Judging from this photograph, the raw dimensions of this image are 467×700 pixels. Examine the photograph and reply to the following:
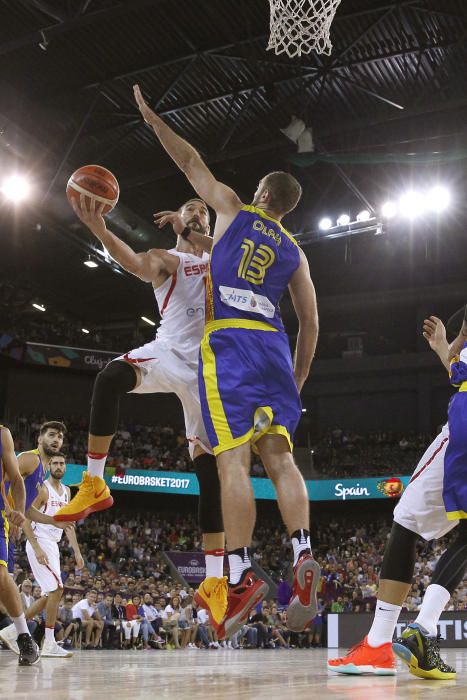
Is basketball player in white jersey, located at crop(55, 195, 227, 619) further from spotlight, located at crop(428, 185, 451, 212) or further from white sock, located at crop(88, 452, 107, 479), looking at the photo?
spotlight, located at crop(428, 185, 451, 212)

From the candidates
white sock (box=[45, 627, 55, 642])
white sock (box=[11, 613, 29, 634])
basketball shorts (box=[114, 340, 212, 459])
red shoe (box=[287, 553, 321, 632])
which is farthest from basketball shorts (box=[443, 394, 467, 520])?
white sock (box=[45, 627, 55, 642])

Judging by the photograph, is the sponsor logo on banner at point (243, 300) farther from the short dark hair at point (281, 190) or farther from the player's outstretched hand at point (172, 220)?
the player's outstretched hand at point (172, 220)

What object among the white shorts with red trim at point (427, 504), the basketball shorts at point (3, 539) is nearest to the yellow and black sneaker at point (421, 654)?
the white shorts with red trim at point (427, 504)

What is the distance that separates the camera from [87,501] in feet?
15.2

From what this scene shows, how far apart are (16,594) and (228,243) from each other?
3369mm

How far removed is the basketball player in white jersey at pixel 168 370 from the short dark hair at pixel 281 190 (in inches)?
43.4

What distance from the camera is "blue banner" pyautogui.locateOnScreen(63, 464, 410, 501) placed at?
25688mm

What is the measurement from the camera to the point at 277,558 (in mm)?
25344

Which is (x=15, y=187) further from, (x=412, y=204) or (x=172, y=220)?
(x=172, y=220)

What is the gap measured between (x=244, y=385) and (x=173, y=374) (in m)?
1.22

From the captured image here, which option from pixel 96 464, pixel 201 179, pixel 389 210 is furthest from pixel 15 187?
pixel 201 179

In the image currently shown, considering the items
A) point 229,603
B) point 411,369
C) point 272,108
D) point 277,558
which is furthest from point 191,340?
point 411,369

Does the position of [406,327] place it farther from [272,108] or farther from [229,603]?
[229,603]

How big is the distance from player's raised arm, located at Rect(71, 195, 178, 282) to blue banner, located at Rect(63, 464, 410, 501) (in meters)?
20.5
